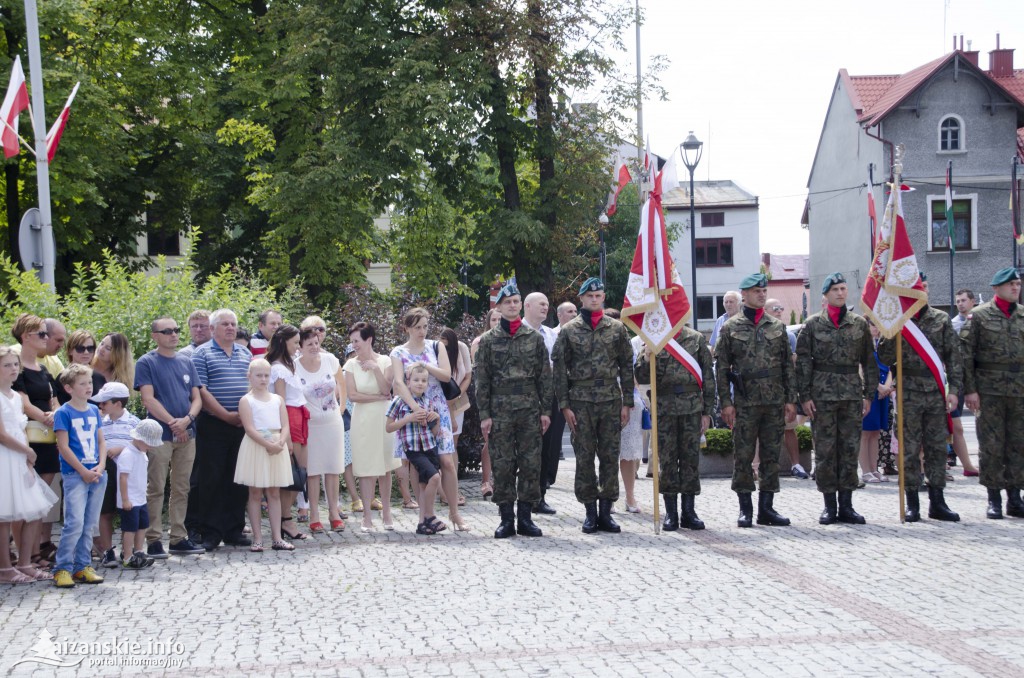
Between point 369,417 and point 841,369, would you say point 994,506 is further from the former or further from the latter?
point 369,417

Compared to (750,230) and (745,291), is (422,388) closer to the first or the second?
(745,291)

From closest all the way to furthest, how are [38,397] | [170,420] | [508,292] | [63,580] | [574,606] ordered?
[574,606]
[63,580]
[38,397]
[170,420]
[508,292]

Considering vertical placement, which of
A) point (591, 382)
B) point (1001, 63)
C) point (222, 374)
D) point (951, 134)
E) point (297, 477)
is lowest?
point (297, 477)

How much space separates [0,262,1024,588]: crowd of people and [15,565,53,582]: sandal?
54cm

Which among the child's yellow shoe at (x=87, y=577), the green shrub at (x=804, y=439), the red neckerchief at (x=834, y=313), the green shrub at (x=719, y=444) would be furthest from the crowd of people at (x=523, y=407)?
the green shrub at (x=719, y=444)

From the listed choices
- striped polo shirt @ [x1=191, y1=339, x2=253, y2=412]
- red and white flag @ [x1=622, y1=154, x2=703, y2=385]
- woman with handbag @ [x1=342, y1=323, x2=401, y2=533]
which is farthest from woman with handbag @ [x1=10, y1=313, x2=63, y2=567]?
red and white flag @ [x1=622, y1=154, x2=703, y2=385]

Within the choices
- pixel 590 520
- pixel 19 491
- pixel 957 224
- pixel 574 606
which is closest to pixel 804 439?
pixel 590 520

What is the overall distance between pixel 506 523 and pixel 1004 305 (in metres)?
5.00

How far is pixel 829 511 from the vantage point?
1014cm

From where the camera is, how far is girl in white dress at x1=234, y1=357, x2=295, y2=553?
9672 millimetres

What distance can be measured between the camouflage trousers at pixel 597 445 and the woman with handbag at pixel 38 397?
14.2 ft

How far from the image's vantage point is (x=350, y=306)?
14.9 meters

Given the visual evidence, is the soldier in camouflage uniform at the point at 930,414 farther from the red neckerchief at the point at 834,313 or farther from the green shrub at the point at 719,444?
the green shrub at the point at 719,444

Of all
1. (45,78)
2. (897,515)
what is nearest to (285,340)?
(897,515)
